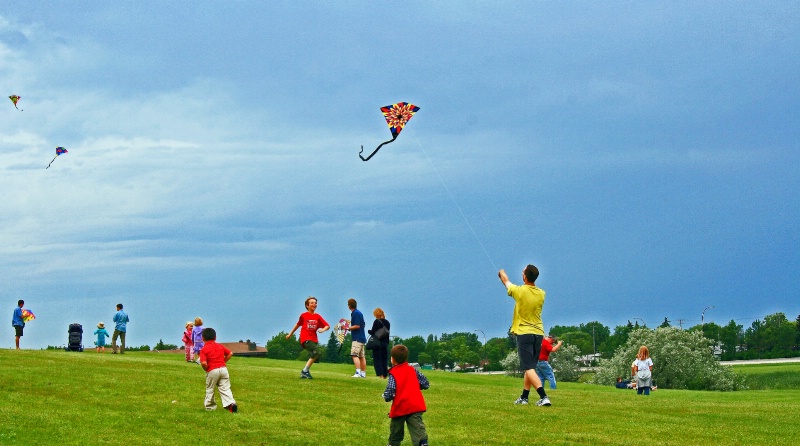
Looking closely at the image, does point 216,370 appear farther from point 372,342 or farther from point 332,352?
point 332,352

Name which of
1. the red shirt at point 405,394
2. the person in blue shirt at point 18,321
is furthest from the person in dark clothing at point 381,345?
the person in blue shirt at point 18,321

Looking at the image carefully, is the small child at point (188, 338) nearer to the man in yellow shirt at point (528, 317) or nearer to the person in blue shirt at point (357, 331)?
the person in blue shirt at point (357, 331)

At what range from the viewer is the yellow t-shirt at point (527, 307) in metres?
19.3

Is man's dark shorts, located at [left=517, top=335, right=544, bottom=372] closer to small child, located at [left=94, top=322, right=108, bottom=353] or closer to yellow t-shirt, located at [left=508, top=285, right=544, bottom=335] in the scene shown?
yellow t-shirt, located at [left=508, top=285, right=544, bottom=335]

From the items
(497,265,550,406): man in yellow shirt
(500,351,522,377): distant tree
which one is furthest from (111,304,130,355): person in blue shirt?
(500,351,522,377): distant tree

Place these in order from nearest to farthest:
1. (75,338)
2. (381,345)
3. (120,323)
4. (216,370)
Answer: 1. (216,370)
2. (381,345)
3. (120,323)
4. (75,338)

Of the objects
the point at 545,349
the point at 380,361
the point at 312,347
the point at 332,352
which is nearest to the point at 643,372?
the point at 545,349

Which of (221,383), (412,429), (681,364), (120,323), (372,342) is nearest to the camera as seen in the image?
(412,429)

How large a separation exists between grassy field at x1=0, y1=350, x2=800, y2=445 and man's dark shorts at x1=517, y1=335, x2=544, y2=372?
1067mm

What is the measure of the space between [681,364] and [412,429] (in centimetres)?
6942

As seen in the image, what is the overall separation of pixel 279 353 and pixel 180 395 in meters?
178

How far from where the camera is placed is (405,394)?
14.2 m

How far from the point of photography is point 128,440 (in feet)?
52.5

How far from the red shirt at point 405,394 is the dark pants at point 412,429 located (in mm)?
116
